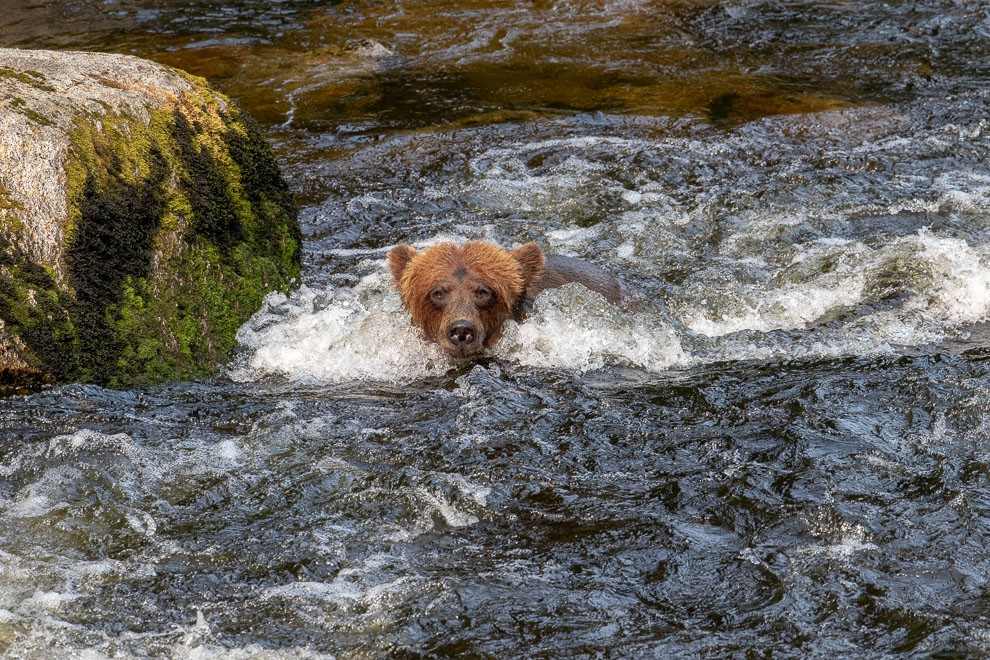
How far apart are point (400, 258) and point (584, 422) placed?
103 inches

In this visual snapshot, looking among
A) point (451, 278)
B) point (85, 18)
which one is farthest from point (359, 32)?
point (451, 278)

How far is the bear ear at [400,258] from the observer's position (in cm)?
823

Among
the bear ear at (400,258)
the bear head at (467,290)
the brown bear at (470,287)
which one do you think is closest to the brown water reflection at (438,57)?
the bear ear at (400,258)

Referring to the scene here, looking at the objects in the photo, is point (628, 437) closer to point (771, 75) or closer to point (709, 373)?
point (709, 373)

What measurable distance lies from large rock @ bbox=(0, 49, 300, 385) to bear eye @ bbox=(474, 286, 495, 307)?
1627 millimetres

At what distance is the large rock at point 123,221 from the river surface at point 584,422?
29 centimetres

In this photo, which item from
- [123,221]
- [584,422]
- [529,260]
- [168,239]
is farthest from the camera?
[529,260]

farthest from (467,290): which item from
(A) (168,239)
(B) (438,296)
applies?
(A) (168,239)

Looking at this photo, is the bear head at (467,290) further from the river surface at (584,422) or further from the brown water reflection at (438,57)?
the brown water reflection at (438,57)

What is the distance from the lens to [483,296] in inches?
302

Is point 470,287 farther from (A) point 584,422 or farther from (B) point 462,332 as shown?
(A) point 584,422

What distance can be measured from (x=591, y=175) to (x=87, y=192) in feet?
18.8

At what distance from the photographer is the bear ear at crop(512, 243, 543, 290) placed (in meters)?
7.88

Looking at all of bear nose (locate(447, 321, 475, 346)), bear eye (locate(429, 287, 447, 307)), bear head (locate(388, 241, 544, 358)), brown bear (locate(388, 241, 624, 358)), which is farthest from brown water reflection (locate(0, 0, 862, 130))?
bear nose (locate(447, 321, 475, 346))
